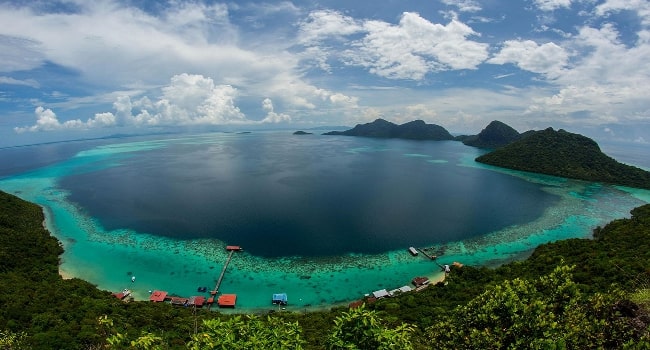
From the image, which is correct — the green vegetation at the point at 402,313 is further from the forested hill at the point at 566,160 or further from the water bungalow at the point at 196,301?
the forested hill at the point at 566,160

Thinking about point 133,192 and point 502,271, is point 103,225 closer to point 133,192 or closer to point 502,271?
point 133,192

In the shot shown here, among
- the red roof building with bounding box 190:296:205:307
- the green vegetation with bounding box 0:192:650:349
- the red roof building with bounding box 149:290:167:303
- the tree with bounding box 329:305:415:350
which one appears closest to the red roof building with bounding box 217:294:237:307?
the red roof building with bounding box 190:296:205:307

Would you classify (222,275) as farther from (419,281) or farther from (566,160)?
(566,160)

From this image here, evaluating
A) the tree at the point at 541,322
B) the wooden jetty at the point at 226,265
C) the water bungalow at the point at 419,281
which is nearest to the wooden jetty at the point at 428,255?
the water bungalow at the point at 419,281

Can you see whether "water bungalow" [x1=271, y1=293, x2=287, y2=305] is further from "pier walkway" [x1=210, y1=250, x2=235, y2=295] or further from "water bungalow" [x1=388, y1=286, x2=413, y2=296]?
"water bungalow" [x1=388, y1=286, x2=413, y2=296]

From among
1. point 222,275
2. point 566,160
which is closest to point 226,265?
point 222,275
